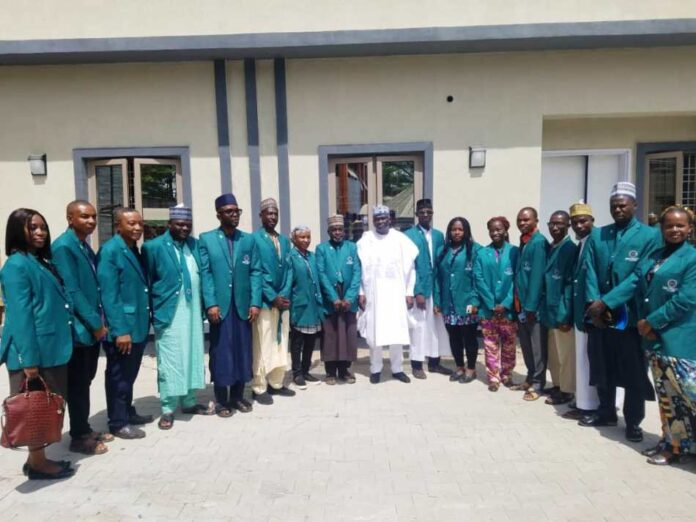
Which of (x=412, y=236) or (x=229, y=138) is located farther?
(x=229, y=138)

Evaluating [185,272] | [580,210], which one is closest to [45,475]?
[185,272]

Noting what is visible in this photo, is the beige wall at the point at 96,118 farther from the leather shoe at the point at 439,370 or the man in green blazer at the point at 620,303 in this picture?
the man in green blazer at the point at 620,303

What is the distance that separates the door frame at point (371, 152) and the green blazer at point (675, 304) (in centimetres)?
366

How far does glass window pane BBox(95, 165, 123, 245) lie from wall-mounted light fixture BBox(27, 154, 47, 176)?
0.67m

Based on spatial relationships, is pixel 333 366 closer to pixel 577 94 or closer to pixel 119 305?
pixel 119 305

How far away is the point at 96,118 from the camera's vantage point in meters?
6.80

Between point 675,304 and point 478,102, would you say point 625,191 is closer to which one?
point 675,304

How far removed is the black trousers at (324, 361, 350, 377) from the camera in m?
5.60

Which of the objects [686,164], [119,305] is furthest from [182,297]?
[686,164]

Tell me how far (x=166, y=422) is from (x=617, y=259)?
397 centimetres

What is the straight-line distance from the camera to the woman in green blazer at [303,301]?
5.23m

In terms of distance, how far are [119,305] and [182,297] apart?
22.2 inches

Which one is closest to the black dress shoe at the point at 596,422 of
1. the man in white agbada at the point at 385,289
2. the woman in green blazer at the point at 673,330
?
the woman in green blazer at the point at 673,330

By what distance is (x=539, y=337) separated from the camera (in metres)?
4.89
